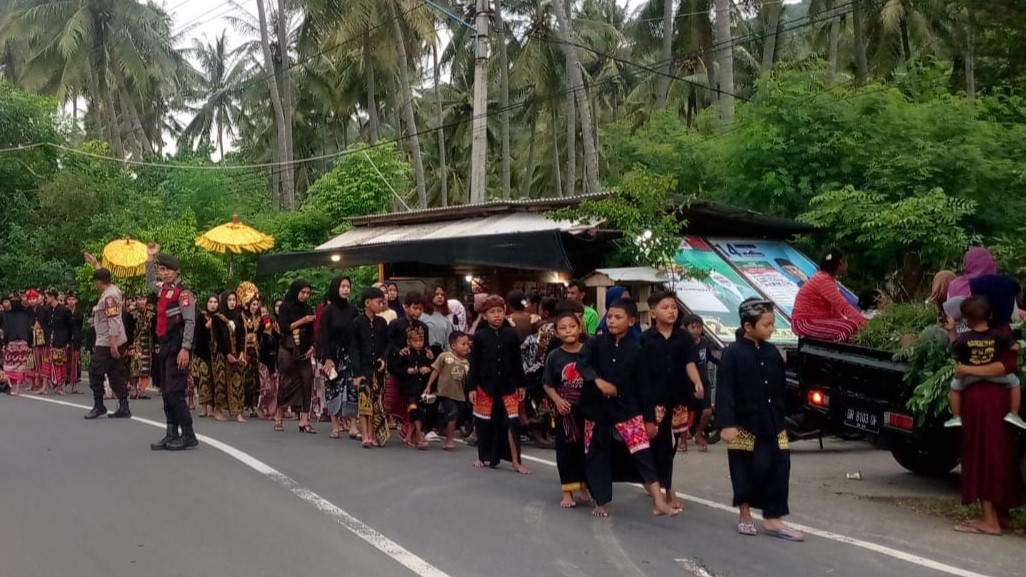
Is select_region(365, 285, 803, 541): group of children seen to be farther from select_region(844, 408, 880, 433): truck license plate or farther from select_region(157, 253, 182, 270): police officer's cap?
select_region(157, 253, 182, 270): police officer's cap

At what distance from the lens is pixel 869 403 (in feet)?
26.5

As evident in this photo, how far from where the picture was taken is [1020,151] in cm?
1526

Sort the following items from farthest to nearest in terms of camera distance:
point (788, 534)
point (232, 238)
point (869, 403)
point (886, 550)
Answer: point (232, 238) → point (869, 403) → point (788, 534) → point (886, 550)

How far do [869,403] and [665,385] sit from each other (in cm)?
203

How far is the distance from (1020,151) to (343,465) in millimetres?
12048

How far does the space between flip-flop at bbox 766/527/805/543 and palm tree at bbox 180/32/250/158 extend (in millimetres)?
41833

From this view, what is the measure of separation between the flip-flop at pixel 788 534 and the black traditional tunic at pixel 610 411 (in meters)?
0.95

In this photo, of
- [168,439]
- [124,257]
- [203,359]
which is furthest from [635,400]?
[124,257]

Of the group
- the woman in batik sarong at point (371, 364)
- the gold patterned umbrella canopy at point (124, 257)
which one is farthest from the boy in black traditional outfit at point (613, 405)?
the gold patterned umbrella canopy at point (124, 257)

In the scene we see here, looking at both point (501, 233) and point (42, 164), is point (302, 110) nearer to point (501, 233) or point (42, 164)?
point (42, 164)

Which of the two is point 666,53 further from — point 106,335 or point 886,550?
point 886,550

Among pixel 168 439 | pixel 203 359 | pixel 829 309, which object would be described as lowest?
pixel 168 439

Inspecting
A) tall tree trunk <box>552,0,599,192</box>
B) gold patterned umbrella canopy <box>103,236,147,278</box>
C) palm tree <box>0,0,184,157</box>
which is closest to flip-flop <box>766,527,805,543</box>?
gold patterned umbrella canopy <box>103,236,147,278</box>

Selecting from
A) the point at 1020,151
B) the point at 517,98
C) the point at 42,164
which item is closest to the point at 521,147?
the point at 517,98
